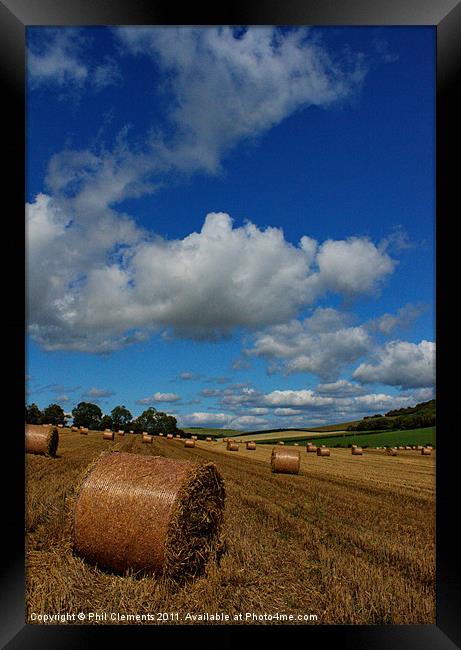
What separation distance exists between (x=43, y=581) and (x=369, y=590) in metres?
2.99

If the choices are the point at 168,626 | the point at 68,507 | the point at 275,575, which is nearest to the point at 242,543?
the point at 275,575

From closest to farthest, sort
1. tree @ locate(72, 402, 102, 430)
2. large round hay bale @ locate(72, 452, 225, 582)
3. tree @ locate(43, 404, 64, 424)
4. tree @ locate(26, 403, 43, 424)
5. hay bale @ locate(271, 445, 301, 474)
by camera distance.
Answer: large round hay bale @ locate(72, 452, 225, 582) < hay bale @ locate(271, 445, 301, 474) < tree @ locate(26, 403, 43, 424) < tree @ locate(43, 404, 64, 424) < tree @ locate(72, 402, 102, 430)

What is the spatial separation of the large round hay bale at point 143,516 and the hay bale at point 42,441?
1135 cm

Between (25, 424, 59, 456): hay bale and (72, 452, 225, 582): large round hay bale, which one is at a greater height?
(72, 452, 225, 582): large round hay bale

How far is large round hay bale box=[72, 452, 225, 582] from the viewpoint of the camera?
16.1ft

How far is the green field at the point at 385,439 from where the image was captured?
3603 cm

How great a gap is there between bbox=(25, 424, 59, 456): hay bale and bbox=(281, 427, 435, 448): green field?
2261 cm

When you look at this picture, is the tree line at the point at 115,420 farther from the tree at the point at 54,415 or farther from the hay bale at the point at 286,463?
the hay bale at the point at 286,463

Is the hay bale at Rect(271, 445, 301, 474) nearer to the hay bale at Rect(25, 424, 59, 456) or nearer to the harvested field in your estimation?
the harvested field

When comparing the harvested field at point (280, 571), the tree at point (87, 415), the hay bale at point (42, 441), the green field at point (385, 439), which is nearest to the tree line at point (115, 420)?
the tree at point (87, 415)

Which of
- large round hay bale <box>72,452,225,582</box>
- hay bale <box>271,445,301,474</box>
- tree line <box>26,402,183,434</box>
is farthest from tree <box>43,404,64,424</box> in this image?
large round hay bale <box>72,452,225,582</box>
